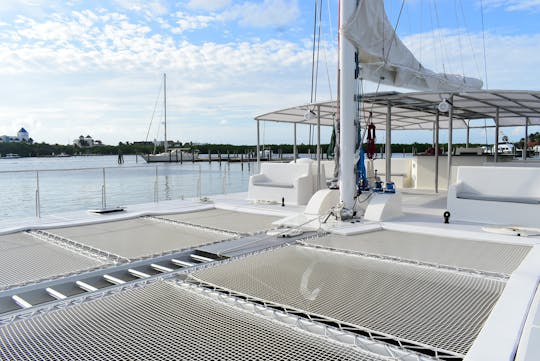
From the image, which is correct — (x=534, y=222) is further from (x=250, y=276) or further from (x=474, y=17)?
(x=474, y=17)

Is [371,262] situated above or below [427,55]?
below

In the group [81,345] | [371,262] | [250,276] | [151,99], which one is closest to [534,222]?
[371,262]

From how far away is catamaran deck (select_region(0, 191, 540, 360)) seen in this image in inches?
75.7

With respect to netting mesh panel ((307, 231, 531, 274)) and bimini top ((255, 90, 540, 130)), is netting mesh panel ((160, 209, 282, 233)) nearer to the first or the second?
netting mesh panel ((307, 231, 531, 274))

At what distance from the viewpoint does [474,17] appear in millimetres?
7918

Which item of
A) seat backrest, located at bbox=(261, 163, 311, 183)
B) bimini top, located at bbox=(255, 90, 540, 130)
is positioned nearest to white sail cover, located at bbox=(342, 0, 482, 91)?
bimini top, located at bbox=(255, 90, 540, 130)

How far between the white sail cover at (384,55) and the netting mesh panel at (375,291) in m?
2.92

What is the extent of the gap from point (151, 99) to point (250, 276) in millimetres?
34528

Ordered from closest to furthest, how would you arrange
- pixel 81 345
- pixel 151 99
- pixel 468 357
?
pixel 468 357, pixel 81 345, pixel 151 99

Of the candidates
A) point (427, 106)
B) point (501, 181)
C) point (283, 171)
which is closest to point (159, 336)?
point (501, 181)

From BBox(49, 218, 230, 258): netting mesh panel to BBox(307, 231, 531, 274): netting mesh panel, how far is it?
4.02ft

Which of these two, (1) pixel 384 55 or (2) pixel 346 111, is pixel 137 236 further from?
(1) pixel 384 55

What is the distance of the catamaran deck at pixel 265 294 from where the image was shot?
6.31 feet

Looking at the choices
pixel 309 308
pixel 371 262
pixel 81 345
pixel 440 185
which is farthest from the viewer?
pixel 440 185
